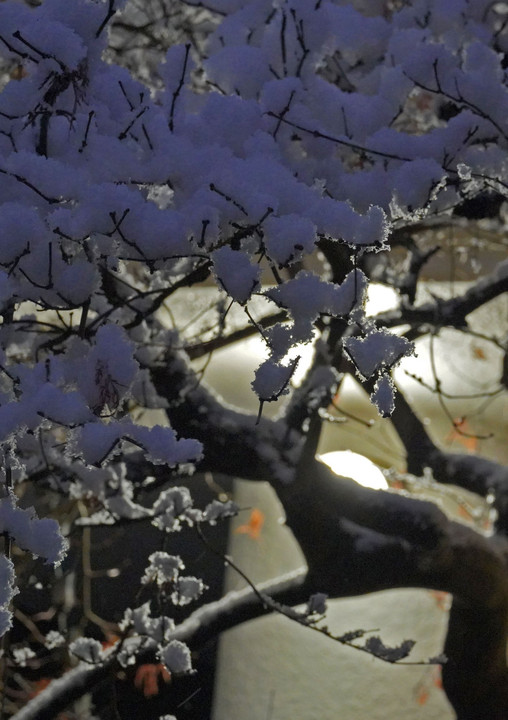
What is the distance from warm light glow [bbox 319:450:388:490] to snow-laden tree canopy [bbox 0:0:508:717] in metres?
0.21

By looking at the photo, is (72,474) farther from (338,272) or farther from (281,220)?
(281,220)

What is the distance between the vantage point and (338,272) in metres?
3.21

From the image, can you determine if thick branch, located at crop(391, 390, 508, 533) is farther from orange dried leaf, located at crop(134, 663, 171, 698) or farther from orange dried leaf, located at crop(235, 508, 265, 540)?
orange dried leaf, located at crop(235, 508, 265, 540)

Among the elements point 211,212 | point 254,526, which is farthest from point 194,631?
point 254,526

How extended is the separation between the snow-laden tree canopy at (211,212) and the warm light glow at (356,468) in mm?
206

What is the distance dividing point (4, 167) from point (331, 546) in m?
2.76

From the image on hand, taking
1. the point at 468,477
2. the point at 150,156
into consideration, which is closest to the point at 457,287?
the point at 468,477

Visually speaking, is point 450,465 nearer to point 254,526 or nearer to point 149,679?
Answer: point 149,679

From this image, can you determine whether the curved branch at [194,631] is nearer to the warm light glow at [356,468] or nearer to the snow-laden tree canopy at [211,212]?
the snow-laden tree canopy at [211,212]

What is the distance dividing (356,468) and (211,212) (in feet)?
7.77

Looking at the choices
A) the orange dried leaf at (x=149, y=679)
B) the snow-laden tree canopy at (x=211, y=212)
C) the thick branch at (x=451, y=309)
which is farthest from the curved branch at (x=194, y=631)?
the orange dried leaf at (x=149, y=679)

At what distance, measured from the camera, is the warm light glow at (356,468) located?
3539mm

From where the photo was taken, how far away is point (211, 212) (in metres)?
1.53

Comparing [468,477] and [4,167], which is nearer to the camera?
[4,167]
